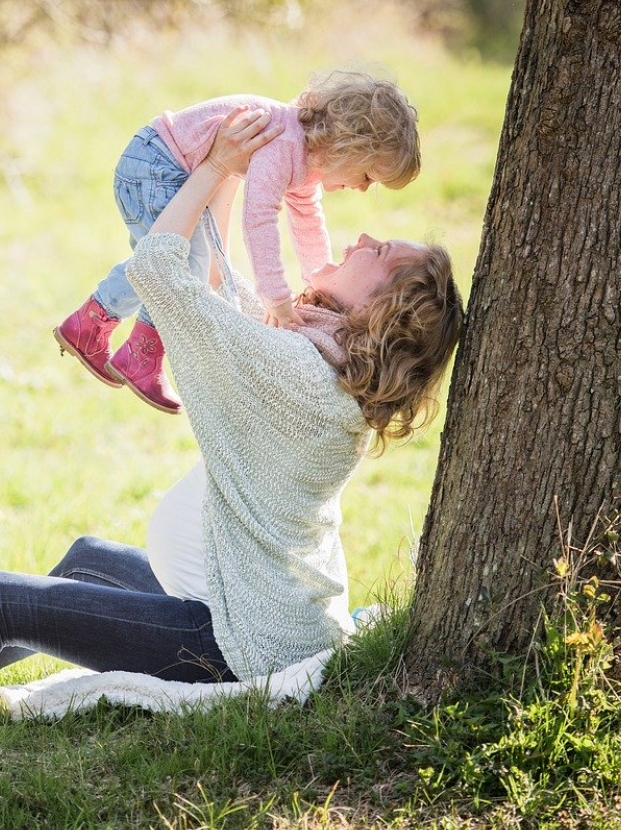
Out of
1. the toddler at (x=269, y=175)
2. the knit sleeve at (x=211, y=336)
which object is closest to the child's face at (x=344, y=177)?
the toddler at (x=269, y=175)

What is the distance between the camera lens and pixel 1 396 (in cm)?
623

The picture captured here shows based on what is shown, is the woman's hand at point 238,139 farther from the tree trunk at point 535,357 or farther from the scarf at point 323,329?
the tree trunk at point 535,357

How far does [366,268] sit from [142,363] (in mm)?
781

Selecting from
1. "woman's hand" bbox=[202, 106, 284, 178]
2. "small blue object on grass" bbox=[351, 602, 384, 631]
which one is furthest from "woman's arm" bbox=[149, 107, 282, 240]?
"small blue object on grass" bbox=[351, 602, 384, 631]

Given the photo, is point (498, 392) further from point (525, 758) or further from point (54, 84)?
point (54, 84)

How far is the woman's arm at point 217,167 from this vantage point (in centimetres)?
258

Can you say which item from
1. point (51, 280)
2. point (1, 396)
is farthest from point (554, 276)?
point (51, 280)

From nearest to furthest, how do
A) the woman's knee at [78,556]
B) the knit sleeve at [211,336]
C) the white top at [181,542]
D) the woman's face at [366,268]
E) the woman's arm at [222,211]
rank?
the knit sleeve at [211,336], the woman's face at [366,268], the white top at [181,542], the woman's arm at [222,211], the woman's knee at [78,556]

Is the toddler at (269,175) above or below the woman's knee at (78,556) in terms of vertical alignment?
above

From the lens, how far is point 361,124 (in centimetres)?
258

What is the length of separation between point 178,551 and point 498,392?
1.02m

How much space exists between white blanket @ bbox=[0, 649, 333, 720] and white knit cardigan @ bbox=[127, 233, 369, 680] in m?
0.07

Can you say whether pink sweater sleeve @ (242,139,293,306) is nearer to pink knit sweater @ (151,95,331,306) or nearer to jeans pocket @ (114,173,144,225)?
pink knit sweater @ (151,95,331,306)

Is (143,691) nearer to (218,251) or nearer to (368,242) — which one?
(218,251)
